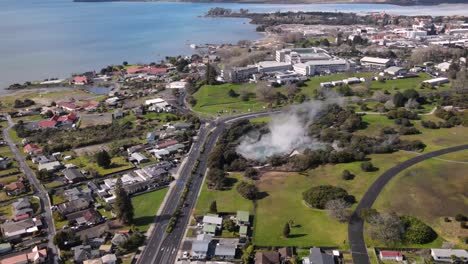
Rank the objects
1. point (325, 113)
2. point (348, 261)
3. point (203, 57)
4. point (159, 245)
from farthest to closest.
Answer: point (203, 57) < point (325, 113) < point (159, 245) < point (348, 261)

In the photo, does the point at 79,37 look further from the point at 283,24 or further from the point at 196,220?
the point at 196,220

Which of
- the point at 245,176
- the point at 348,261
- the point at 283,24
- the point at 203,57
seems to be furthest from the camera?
the point at 283,24

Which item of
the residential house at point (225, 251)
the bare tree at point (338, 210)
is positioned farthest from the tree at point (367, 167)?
the residential house at point (225, 251)

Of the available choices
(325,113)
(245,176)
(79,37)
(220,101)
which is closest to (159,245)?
(245,176)

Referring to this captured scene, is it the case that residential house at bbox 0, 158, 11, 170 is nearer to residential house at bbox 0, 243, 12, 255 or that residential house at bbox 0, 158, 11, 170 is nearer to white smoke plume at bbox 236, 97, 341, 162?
residential house at bbox 0, 243, 12, 255

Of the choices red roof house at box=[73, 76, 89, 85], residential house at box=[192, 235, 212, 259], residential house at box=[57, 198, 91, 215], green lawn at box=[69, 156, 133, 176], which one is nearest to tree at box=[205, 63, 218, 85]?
red roof house at box=[73, 76, 89, 85]

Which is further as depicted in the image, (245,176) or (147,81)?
(147,81)
